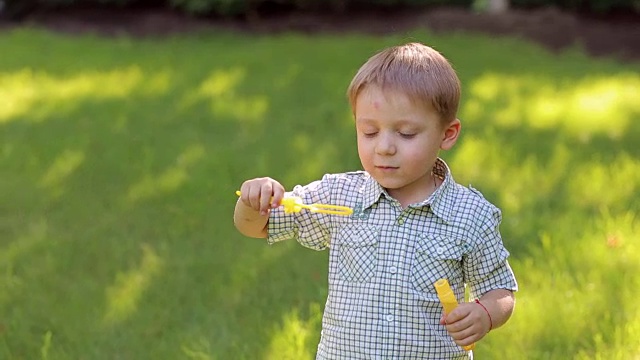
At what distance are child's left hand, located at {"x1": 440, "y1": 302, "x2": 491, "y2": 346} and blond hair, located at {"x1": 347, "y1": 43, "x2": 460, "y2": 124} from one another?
0.45 meters

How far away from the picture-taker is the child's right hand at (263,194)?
225 centimetres

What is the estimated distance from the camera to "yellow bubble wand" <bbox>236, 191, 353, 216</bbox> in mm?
2285

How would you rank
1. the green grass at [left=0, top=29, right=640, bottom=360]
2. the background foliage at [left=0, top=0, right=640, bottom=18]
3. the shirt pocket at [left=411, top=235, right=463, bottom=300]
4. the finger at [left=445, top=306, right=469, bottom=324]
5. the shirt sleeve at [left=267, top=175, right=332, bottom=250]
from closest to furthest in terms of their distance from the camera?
1. the finger at [left=445, top=306, right=469, bottom=324]
2. the shirt pocket at [left=411, top=235, right=463, bottom=300]
3. the shirt sleeve at [left=267, top=175, right=332, bottom=250]
4. the green grass at [left=0, top=29, right=640, bottom=360]
5. the background foliage at [left=0, top=0, right=640, bottom=18]

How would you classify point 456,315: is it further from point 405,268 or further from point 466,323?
point 405,268

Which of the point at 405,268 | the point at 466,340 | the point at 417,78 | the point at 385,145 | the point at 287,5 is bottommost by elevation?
the point at 466,340

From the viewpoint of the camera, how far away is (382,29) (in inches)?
508

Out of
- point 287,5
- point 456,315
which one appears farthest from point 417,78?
point 287,5

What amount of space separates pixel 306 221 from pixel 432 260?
0.36 metres

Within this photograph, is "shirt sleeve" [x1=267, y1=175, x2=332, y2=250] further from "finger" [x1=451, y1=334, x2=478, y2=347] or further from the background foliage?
the background foliage

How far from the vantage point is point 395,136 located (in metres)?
2.30

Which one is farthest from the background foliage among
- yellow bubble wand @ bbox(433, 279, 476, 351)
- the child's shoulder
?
yellow bubble wand @ bbox(433, 279, 476, 351)

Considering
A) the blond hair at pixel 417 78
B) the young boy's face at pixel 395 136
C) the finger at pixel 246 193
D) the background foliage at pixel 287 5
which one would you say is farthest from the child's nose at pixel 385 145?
the background foliage at pixel 287 5

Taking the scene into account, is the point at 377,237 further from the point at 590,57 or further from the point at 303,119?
the point at 590,57

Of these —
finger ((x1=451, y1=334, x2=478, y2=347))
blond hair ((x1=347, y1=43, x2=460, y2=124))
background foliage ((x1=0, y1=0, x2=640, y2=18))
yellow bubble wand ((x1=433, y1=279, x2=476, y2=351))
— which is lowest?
finger ((x1=451, y1=334, x2=478, y2=347))
